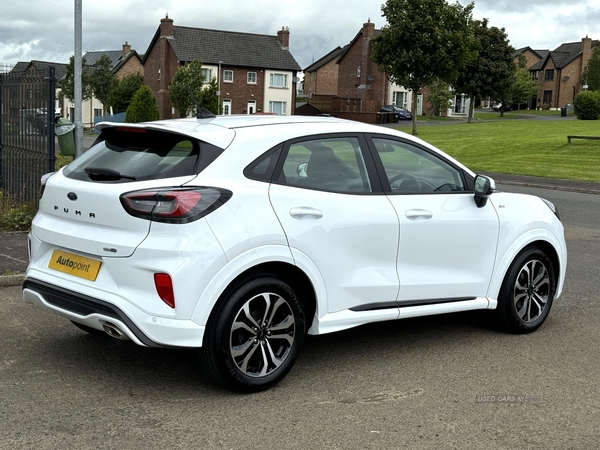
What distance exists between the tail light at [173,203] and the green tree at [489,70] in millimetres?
67707

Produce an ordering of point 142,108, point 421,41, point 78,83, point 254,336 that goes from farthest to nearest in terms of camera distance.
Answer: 1. point 142,108
2. point 421,41
3. point 78,83
4. point 254,336

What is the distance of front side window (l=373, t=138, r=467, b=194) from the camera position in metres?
5.55

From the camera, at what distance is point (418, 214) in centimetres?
549

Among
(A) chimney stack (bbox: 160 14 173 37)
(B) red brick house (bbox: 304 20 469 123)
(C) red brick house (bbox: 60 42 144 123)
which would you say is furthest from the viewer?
(C) red brick house (bbox: 60 42 144 123)

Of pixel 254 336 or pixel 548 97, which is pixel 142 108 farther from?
pixel 548 97

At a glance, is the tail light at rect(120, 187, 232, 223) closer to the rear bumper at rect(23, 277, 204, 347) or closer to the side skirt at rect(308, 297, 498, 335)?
the rear bumper at rect(23, 277, 204, 347)

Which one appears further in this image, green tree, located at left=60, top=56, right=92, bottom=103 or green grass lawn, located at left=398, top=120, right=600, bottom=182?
green tree, located at left=60, top=56, right=92, bottom=103

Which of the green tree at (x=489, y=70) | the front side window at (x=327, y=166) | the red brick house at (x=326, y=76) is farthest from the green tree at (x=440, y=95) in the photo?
the front side window at (x=327, y=166)

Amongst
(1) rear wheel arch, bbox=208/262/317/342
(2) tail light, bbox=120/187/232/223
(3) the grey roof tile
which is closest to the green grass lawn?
(1) rear wheel arch, bbox=208/262/317/342

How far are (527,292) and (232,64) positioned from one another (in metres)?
72.4

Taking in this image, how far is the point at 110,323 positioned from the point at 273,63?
76.2 m

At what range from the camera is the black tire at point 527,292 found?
6.16 meters

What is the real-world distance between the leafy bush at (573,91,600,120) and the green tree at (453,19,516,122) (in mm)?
10826

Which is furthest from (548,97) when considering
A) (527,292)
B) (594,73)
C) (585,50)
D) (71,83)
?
(527,292)
